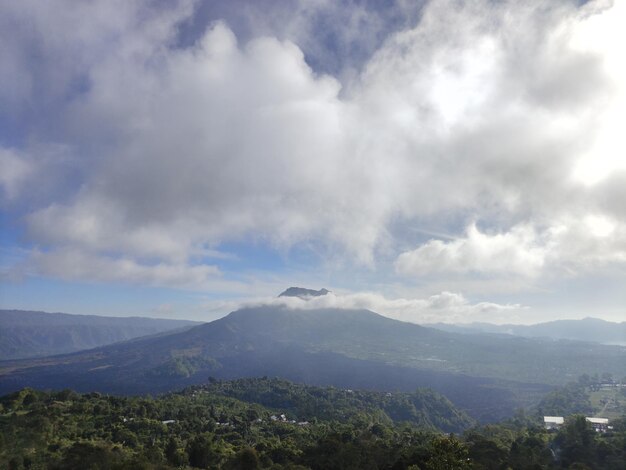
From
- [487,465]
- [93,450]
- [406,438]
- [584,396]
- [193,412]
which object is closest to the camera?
[93,450]

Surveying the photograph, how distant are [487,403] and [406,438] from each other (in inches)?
4958

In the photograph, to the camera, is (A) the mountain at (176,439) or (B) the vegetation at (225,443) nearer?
(B) the vegetation at (225,443)

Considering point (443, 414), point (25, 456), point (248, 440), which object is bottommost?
point (443, 414)

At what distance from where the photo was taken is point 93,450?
135 feet

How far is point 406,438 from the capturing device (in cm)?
7288

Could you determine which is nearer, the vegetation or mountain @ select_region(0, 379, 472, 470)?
the vegetation

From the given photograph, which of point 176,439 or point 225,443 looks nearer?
point 176,439

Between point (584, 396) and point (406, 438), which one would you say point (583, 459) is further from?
point (584, 396)

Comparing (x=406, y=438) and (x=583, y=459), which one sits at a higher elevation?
(x=583, y=459)

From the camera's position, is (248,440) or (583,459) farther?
(248,440)

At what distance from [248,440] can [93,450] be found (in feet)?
103

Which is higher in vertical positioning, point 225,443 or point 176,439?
point 176,439

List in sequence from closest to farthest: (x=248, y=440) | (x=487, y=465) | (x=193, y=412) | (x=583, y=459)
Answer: (x=487, y=465)
(x=583, y=459)
(x=248, y=440)
(x=193, y=412)

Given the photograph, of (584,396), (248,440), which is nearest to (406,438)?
(248,440)
